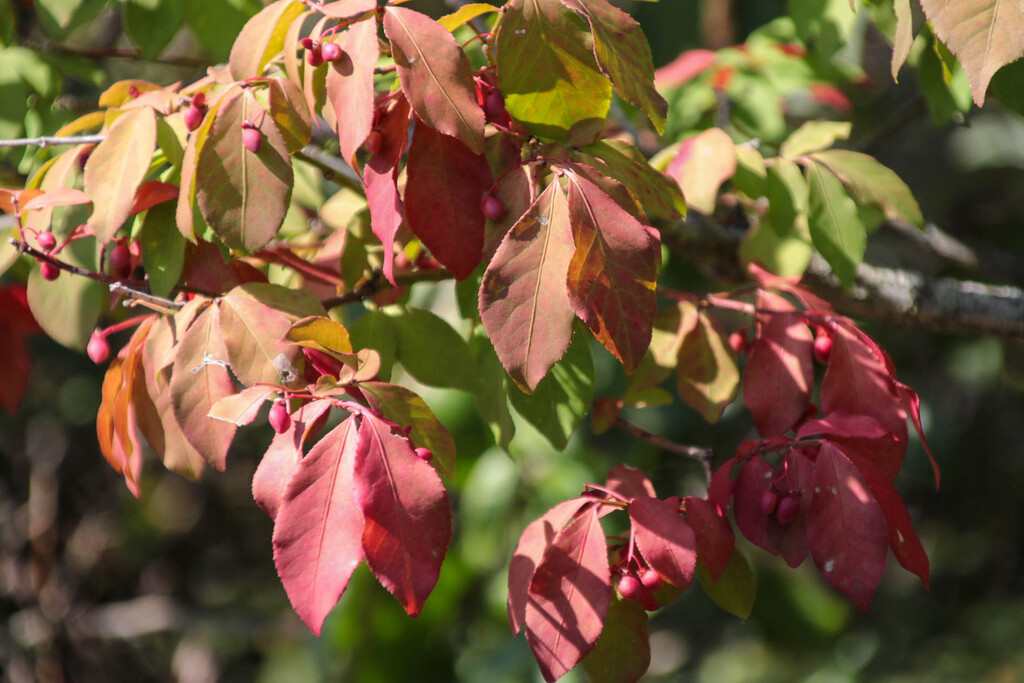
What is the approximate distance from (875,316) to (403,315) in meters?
0.84

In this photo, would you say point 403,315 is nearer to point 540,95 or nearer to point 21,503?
point 540,95

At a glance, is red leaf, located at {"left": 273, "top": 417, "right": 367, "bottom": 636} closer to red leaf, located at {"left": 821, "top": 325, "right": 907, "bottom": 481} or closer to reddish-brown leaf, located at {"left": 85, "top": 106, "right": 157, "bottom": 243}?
reddish-brown leaf, located at {"left": 85, "top": 106, "right": 157, "bottom": 243}

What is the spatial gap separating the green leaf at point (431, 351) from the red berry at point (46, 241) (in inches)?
14.9

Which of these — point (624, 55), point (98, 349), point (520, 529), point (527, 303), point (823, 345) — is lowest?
point (520, 529)

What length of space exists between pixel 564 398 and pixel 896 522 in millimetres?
352

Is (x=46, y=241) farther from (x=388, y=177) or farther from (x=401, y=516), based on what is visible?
(x=401, y=516)

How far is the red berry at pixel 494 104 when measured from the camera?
32.1 inches

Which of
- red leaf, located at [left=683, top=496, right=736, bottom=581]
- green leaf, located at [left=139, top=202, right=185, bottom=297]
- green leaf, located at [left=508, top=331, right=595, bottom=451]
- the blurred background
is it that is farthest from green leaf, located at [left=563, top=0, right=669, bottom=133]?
the blurred background

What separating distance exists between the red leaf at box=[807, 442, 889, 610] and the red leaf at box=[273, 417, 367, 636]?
438 mm

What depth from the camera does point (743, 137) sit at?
5.63 ft

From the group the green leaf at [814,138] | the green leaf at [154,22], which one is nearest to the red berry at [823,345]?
the green leaf at [814,138]

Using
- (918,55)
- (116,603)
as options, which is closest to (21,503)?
(116,603)

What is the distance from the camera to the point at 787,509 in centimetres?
85

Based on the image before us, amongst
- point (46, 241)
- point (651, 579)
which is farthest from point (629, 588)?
point (46, 241)
